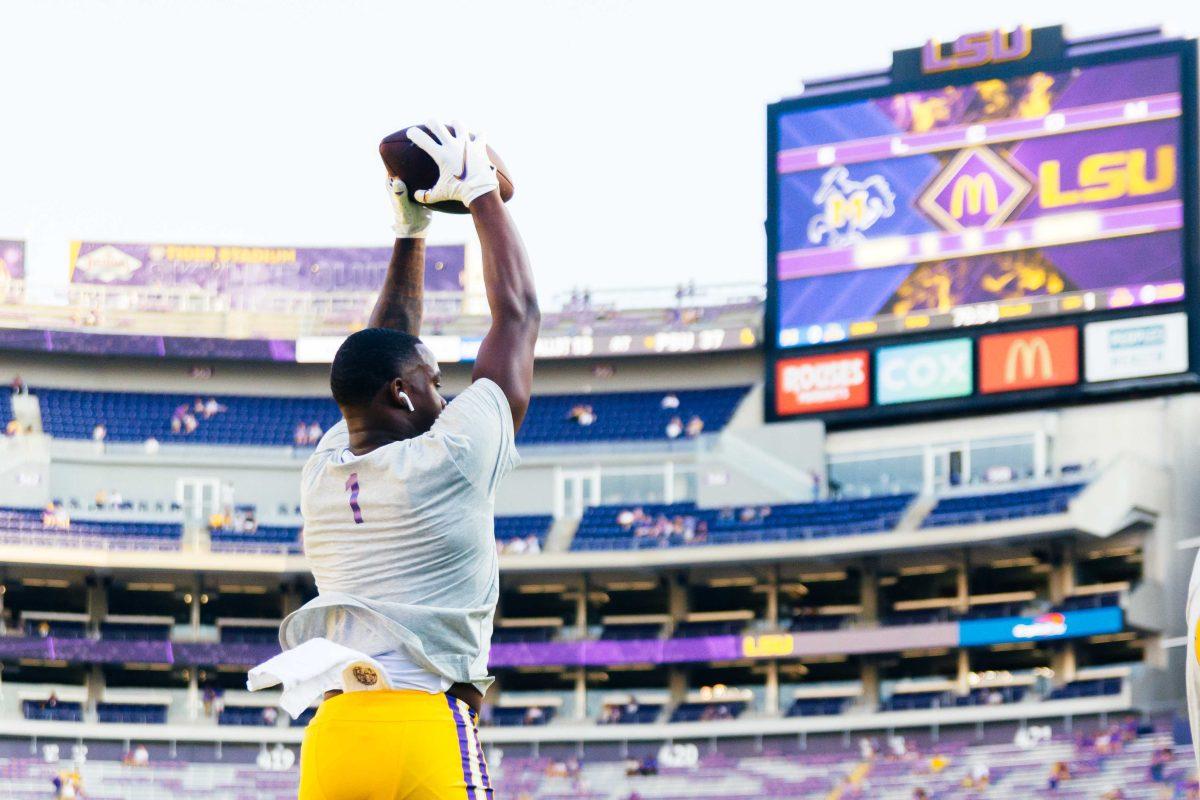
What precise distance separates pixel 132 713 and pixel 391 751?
40910mm

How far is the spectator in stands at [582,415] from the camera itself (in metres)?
47.2

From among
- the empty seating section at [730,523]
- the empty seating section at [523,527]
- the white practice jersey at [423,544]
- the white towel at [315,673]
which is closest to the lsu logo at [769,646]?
the empty seating section at [730,523]

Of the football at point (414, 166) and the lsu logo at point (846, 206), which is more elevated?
the lsu logo at point (846, 206)

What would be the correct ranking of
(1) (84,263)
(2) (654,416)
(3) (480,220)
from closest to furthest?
(3) (480,220) → (2) (654,416) → (1) (84,263)

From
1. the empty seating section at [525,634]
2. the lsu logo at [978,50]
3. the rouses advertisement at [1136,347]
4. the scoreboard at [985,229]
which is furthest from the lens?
the empty seating section at [525,634]

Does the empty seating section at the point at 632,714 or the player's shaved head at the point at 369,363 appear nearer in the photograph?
the player's shaved head at the point at 369,363

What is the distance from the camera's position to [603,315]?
47.9 metres

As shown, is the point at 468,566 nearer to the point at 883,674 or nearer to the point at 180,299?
the point at 883,674

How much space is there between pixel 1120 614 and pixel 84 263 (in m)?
28.7

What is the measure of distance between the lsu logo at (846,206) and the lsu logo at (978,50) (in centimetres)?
274

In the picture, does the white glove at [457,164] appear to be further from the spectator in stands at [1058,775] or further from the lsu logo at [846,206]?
the lsu logo at [846,206]

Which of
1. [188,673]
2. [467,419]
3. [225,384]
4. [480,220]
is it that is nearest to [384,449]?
[467,419]

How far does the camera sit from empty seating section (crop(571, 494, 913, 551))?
41.5m

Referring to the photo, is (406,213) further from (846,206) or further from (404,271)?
(846,206)
